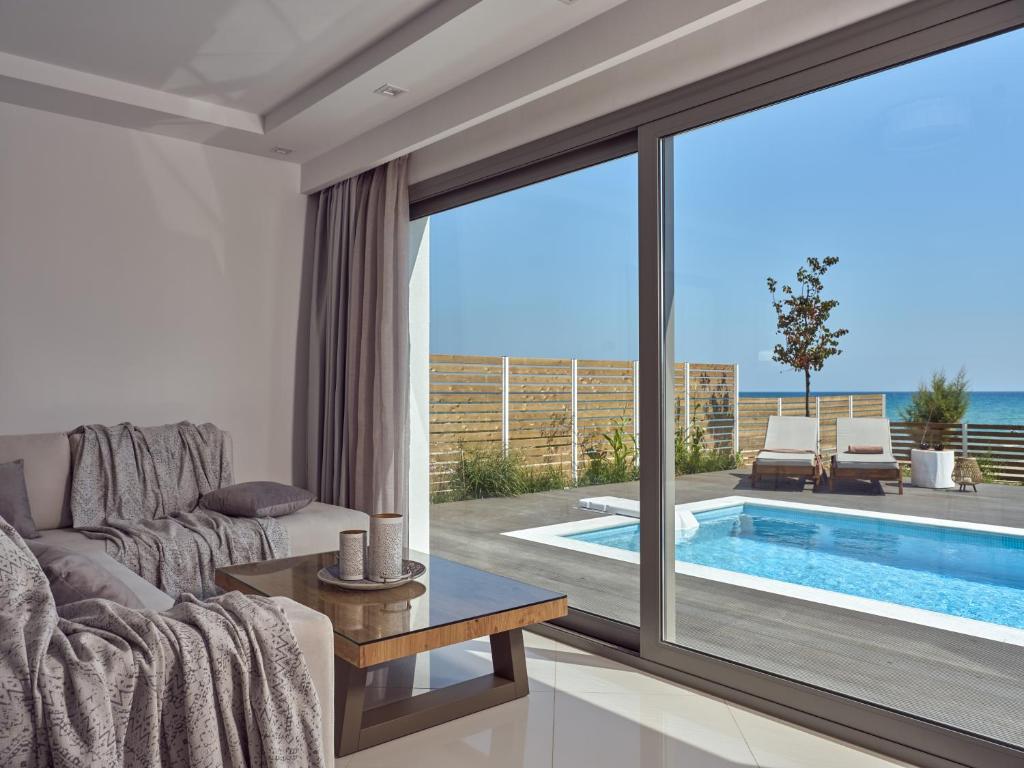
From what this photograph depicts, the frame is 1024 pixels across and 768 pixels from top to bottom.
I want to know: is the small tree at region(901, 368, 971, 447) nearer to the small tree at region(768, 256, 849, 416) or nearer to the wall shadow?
the small tree at region(768, 256, 849, 416)

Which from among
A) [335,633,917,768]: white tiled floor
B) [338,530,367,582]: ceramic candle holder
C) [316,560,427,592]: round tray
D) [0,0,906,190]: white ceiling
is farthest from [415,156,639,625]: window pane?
[338,530,367,582]: ceramic candle holder

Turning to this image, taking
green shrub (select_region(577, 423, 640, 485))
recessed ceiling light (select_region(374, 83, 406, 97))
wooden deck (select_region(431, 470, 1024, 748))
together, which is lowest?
wooden deck (select_region(431, 470, 1024, 748))

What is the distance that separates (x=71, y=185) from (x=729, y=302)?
142 inches

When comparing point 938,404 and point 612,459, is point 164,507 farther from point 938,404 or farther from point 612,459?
point 938,404

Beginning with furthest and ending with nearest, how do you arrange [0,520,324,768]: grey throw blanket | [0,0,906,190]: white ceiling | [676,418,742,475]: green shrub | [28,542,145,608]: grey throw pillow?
[676,418,742,475]: green shrub → [0,0,906,190]: white ceiling → [28,542,145,608]: grey throw pillow → [0,520,324,768]: grey throw blanket

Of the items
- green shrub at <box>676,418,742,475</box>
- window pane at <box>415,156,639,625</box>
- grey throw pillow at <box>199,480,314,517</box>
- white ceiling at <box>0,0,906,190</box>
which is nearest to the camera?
white ceiling at <box>0,0,906,190</box>

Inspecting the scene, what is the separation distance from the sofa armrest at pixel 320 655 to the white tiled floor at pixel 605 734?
2.62 feet

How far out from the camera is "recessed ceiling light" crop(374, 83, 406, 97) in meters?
3.71

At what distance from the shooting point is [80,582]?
189 cm

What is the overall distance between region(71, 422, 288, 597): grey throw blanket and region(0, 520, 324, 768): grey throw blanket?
1.79 meters

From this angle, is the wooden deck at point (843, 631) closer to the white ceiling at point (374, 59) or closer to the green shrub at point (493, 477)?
the green shrub at point (493, 477)

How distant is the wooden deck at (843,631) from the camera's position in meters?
2.29

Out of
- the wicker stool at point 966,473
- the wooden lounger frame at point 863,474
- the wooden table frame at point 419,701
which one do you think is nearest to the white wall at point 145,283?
the wooden table frame at point 419,701

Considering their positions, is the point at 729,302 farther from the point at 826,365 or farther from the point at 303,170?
the point at 303,170
